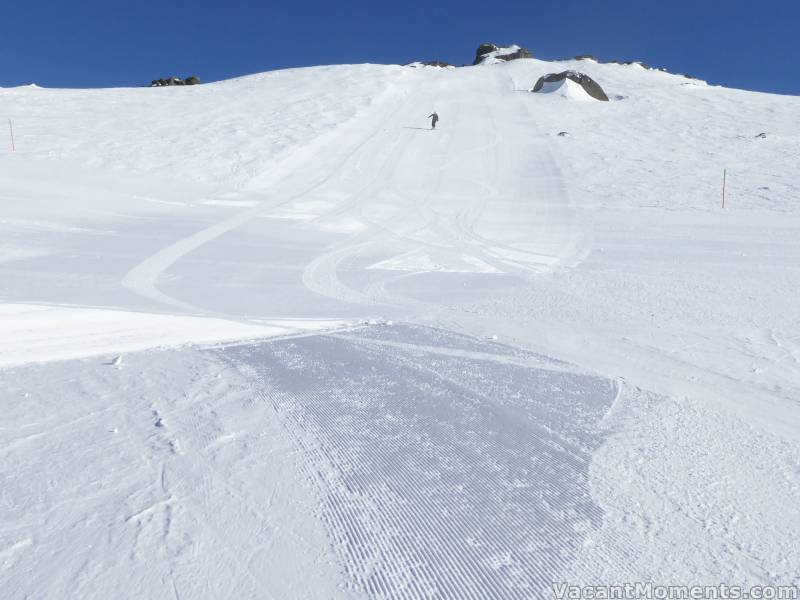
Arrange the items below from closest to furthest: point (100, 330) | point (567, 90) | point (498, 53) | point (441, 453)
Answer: point (441, 453) < point (100, 330) < point (567, 90) < point (498, 53)

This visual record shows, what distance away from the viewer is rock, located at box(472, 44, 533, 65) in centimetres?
5626

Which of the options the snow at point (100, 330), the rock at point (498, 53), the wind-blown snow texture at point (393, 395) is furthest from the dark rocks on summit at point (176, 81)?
the snow at point (100, 330)

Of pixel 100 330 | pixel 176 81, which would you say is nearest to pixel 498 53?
pixel 176 81

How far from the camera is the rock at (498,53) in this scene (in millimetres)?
56259

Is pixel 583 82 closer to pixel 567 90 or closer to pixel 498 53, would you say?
pixel 567 90

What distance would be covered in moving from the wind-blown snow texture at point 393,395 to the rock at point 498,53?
48248 mm

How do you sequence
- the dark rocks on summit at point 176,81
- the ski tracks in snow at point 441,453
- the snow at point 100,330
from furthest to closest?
the dark rocks on summit at point 176,81
the snow at point 100,330
the ski tracks in snow at point 441,453

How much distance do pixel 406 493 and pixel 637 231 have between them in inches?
342

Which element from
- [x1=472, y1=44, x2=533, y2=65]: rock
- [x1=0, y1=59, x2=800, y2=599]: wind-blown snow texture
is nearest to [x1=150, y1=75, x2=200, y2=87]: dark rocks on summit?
[x1=472, y1=44, x2=533, y2=65]: rock

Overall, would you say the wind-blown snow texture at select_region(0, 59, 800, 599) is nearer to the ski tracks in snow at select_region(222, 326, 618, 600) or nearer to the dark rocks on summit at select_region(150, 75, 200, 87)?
the ski tracks in snow at select_region(222, 326, 618, 600)

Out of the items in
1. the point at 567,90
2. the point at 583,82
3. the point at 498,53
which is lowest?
the point at 567,90

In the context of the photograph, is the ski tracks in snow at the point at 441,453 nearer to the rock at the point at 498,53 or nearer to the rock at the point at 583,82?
the rock at the point at 583,82

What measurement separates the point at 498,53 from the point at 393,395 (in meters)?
61.8

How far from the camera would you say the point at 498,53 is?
59.5 m
